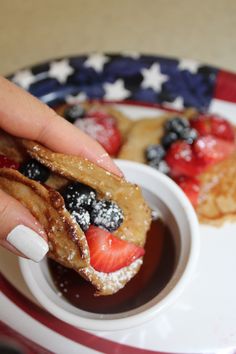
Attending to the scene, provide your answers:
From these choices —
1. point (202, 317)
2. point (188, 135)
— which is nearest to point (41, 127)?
point (188, 135)

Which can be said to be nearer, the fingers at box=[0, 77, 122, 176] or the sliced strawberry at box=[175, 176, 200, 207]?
the fingers at box=[0, 77, 122, 176]

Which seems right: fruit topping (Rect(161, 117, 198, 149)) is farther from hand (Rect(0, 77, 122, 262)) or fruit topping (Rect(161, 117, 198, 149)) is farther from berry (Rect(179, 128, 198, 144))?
hand (Rect(0, 77, 122, 262))

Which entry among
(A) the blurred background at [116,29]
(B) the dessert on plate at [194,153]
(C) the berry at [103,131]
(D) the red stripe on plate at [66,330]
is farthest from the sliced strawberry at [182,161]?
(A) the blurred background at [116,29]

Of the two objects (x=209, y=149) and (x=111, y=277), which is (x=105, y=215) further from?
(x=209, y=149)

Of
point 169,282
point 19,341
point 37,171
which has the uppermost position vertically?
point 37,171

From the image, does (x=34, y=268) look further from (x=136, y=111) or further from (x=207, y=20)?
(x=207, y=20)

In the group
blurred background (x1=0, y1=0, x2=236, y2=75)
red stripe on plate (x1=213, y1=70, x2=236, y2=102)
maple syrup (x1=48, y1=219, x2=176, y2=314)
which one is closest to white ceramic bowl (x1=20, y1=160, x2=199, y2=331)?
maple syrup (x1=48, y1=219, x2=176, y2=314)
